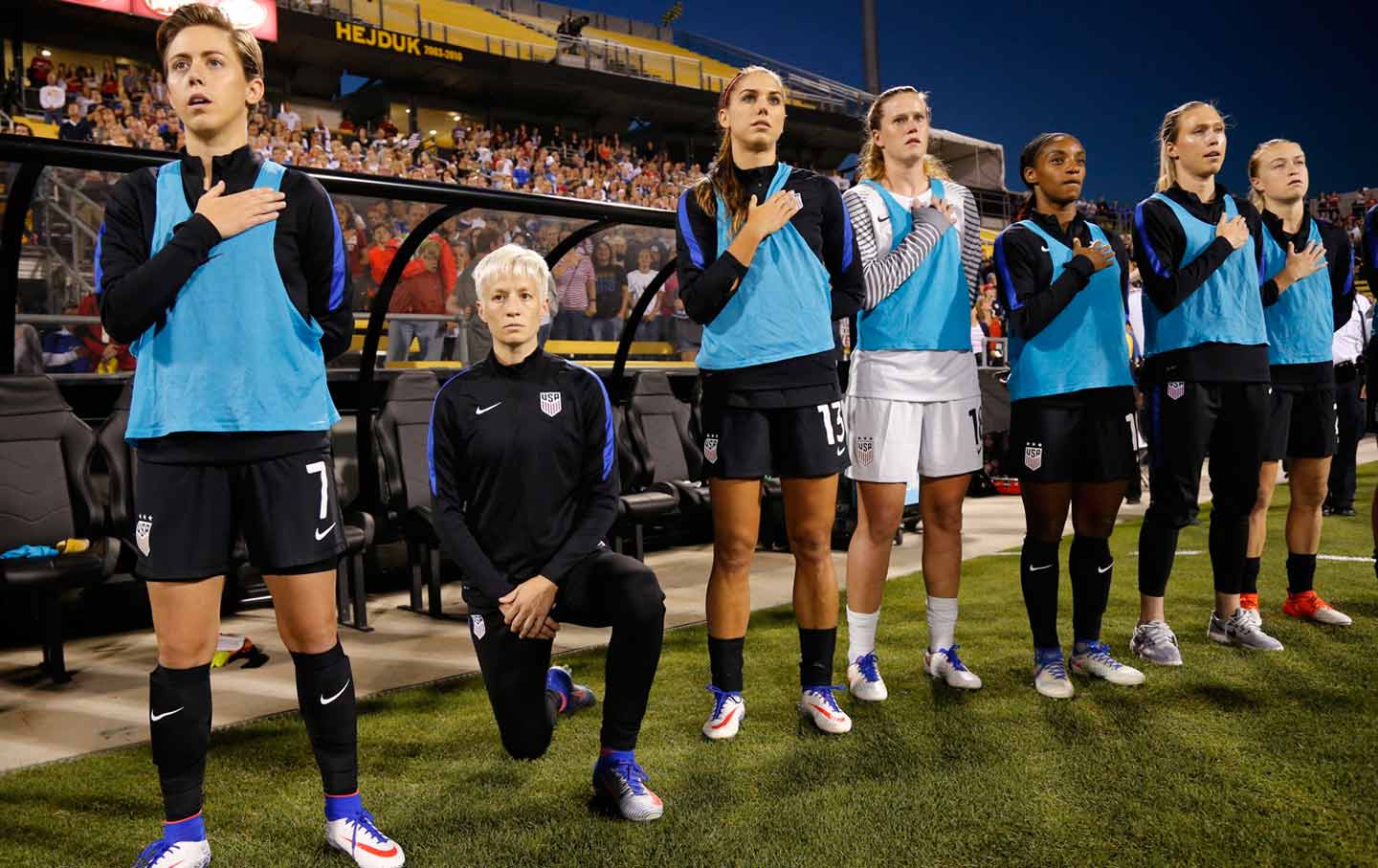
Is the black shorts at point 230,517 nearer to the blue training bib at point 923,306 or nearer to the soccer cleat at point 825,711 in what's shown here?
the soccer cleat at point 825,711

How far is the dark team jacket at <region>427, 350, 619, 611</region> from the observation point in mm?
2451

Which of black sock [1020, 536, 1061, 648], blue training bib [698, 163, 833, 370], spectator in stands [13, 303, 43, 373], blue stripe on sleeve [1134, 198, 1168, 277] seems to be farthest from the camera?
spectator in stands [13, 303, 43, 373]

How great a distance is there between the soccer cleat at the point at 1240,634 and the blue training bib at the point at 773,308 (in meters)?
2.01

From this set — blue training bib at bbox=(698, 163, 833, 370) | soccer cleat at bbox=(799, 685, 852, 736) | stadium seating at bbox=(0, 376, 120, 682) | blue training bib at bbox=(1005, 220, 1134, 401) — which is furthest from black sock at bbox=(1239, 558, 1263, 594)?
stadium seating at bbox=(0, 376, 120, 682)

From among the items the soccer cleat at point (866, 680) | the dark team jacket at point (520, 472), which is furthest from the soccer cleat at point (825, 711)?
the dark team jacket at point (520, 472)

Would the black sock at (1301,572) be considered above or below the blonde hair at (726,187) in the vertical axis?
below

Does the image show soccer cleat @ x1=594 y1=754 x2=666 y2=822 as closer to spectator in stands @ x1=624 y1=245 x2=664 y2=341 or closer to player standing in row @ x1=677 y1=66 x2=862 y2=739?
player standing in row @ x1=677 y1=66 x2=862 y2=739

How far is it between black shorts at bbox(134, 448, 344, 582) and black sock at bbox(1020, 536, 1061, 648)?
2.21m

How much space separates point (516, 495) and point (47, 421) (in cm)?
287

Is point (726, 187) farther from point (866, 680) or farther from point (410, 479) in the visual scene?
point (410, 479)

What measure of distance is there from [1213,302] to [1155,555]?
2.90 ft

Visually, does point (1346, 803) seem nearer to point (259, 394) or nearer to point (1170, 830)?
point (1170, 830)

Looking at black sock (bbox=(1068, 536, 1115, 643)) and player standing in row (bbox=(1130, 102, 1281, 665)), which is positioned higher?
player standing in row (bbox=(1130, 102, 1281, 665))

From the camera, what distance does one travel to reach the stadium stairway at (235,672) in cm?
323
